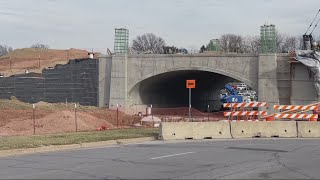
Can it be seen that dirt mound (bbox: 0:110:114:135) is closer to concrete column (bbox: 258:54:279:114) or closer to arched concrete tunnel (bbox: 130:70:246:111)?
arched concrete tunnel (bbox: 130:70:246:111)

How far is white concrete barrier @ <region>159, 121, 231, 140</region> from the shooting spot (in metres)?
23.5

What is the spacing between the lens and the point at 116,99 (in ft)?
137

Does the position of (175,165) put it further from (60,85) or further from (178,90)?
(178,90)

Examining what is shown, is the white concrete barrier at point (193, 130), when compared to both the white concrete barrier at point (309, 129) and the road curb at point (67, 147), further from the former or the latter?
the white concrete barrier at point (309, 129)

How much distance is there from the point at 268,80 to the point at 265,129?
49.7ft

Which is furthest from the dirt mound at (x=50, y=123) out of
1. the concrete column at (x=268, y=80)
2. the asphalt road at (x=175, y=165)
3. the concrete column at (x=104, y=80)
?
the concrete column at (x=268, y=80)

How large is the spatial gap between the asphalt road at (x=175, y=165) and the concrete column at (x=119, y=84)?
24.7 m

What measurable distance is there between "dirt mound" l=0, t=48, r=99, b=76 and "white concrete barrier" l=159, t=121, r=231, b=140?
49169 mm

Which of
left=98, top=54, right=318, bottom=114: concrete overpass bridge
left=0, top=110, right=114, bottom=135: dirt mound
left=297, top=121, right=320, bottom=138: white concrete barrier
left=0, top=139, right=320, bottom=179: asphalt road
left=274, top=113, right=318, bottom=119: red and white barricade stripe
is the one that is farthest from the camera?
left=98, top=54, right=318, bottom=114: concrete overpass bridge

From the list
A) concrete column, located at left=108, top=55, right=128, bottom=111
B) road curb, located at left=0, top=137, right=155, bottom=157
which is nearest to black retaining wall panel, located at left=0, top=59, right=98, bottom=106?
concrete column, located at left=108, top=55, right=128, bottom=111

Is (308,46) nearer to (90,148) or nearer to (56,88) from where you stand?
(56,88)

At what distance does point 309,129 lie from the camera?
80.0ft

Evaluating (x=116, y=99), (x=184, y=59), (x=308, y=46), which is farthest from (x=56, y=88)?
(x=308, y=46)

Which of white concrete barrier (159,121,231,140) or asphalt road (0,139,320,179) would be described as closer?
asphalt road (0,139,320,179)
